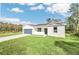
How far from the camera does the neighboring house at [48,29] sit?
309 cm

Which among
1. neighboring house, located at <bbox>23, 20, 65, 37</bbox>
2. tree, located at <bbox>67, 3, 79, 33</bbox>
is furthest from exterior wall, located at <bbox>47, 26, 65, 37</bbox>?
tree, located at <bbox>67, 3, 79, 33</bbox>

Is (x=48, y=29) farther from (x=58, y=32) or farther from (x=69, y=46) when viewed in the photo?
(x=69, y=46)

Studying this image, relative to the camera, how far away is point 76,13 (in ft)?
10.1

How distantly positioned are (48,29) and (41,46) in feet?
0.90

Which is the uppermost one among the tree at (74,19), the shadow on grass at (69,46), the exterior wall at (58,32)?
the tree at (74,19)

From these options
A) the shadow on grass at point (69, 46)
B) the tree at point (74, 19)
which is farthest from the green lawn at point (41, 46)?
the tree at point (74, 19)

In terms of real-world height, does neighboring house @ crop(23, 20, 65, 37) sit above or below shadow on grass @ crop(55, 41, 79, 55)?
above

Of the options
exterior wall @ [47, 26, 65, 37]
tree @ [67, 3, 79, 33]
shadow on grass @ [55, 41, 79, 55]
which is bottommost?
shadow on grass @ [55, 41, 79, 55]

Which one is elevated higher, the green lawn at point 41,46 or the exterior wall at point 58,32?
the exterior wall at point 58,32

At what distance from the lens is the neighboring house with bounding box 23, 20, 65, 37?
309 cm

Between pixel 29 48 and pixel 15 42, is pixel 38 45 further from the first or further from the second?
pixel 15 42

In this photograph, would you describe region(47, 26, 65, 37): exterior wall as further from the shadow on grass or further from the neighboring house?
the shadow on grass

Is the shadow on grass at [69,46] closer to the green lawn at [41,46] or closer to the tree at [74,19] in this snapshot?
the green lawn at [41,46]

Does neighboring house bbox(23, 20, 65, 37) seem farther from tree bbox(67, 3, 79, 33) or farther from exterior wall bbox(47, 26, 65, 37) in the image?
tree bbox(67, 3, 79, 33)
